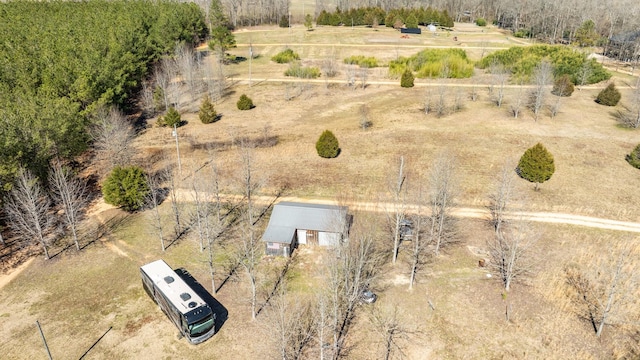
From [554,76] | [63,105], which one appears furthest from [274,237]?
[554,76]

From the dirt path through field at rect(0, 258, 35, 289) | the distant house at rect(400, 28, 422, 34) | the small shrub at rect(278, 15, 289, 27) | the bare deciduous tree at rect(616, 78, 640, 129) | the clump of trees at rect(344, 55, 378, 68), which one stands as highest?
the small shrub at rect(278, 15, 289, 27)

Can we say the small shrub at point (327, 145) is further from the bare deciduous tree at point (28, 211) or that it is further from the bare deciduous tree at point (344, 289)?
the bare deciduous tree at point (28, 211)

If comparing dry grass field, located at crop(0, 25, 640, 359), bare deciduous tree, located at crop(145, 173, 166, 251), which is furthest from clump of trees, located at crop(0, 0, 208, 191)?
bare deciduous tree, located at crop(145, 173, 166, 251)

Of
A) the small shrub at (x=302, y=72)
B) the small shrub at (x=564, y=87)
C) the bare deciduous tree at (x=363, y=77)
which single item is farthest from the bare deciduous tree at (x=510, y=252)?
the small shrub at (x=302, y=72)

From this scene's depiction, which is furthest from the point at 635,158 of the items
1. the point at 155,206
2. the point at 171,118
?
the point at 171,118

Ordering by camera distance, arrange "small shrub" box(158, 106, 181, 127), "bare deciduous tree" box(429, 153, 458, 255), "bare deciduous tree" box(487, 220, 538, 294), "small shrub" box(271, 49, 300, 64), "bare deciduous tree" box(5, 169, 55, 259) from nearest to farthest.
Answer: "bare deciduous tree" box(487, 220, 538, 294)
"bare deciduous tree" box(5, 169, 55, 259)
"bare deciduous tree" box(429, 153, 458, 255)
"small shrub" box(158, 106, 181, 127)
"small shrub" box(271, 49, 300, 64)

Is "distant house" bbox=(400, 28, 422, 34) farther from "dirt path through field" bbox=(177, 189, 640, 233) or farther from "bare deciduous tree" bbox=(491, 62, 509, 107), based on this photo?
"dirt path through field" bbox=(177, 189, 640, 233)

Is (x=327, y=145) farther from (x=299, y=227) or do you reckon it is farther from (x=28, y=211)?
(x=28, y=211)

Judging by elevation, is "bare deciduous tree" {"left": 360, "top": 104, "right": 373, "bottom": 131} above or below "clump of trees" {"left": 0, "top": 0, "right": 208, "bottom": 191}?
below
